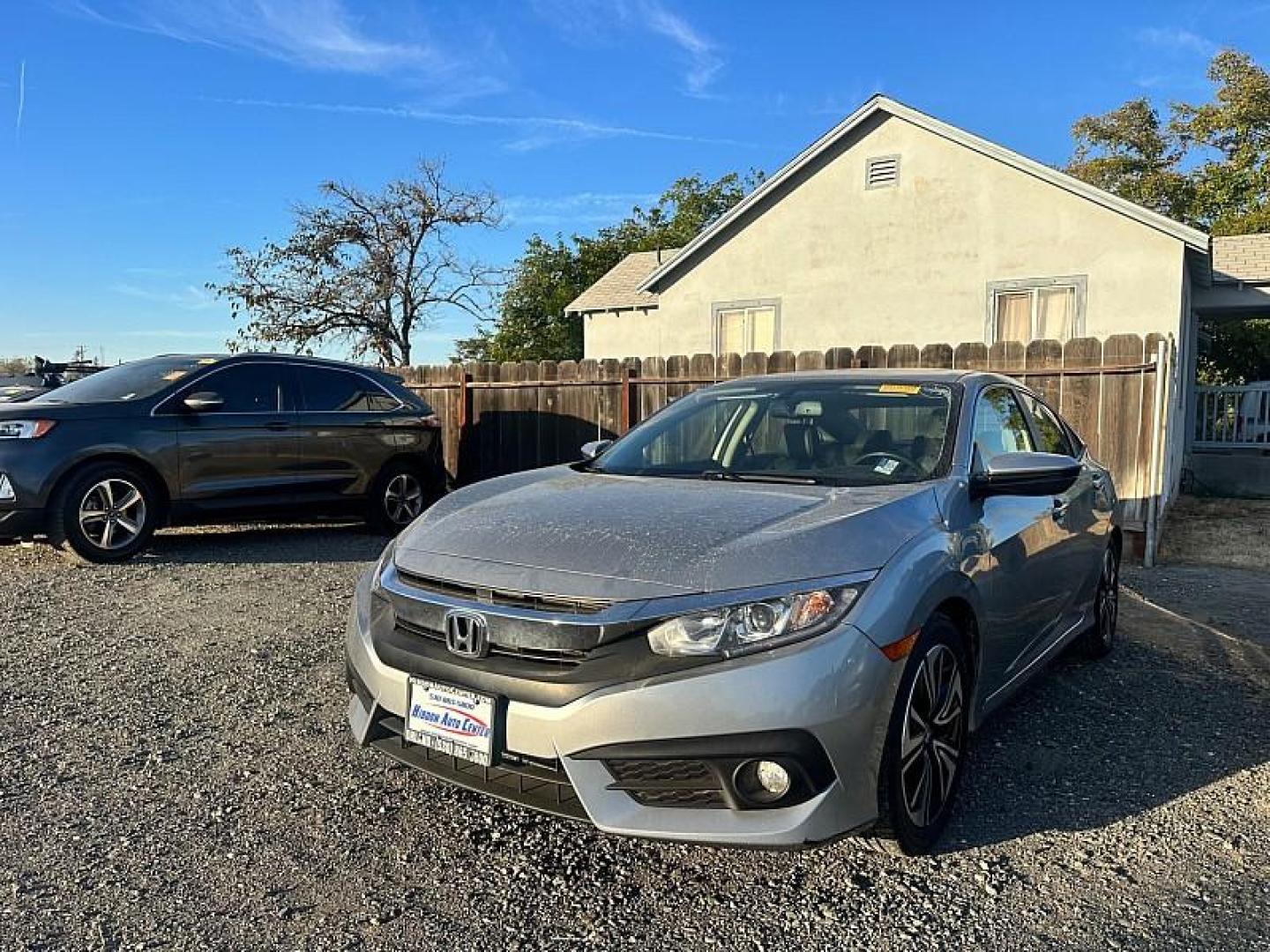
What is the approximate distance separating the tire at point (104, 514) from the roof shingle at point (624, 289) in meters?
12.7

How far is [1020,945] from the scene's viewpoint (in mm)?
2447

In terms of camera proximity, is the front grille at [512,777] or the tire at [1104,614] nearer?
the front grille at [512,777]

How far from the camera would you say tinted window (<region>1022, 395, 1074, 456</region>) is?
4629 mm

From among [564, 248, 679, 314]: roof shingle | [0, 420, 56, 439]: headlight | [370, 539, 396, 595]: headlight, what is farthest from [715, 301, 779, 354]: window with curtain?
[370, 539, 396, 595]: headlight

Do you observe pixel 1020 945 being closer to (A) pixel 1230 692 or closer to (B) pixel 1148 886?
(B) pixel 1148 886

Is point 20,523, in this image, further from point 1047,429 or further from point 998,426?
point 1047,429

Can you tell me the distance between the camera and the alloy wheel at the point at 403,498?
8.92 m

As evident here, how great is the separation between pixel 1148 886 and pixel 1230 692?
7.56 feet

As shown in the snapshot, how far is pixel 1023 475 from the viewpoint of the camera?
3.32 metres

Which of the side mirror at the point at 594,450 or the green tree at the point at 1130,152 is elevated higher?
the green tree at the point at 1130,152

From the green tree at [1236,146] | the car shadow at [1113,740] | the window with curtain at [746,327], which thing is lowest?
the car shadow at [1113,740]

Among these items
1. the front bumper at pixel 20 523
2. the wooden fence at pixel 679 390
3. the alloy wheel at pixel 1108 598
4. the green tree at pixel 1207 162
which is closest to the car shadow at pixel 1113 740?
the alloy wheel at pixel 1108 598

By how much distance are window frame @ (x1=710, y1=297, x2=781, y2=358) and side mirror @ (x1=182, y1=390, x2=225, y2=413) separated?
9.48 m

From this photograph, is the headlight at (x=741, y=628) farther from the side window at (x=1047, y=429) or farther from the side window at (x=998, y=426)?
the side window at (x=1047, y=429)
